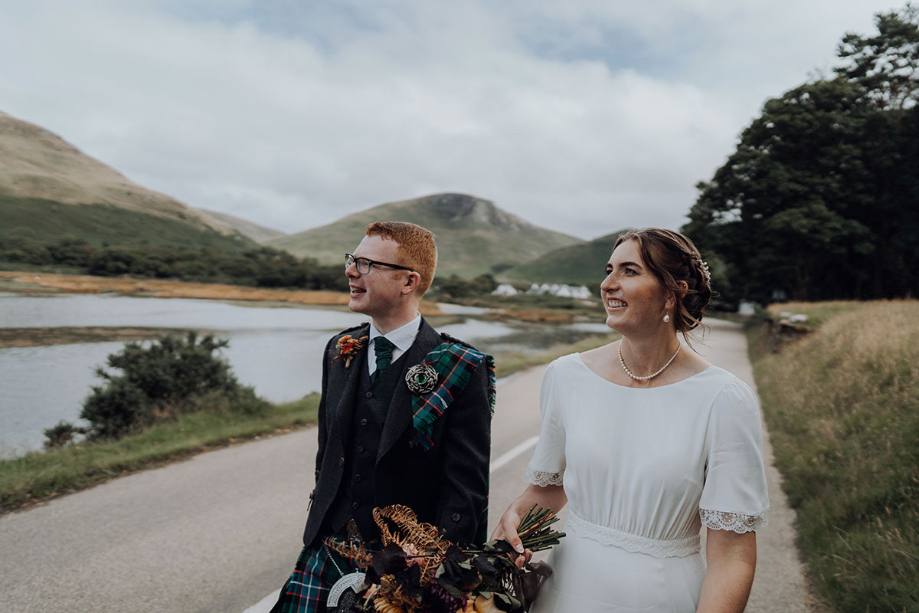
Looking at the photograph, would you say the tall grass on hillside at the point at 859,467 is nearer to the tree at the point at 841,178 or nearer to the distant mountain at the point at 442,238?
the tree at the point at 841,178

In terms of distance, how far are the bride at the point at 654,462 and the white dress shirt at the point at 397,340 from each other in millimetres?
708

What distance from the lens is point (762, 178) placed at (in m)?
34.0

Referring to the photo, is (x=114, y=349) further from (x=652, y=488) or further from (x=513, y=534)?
(x=652, y=488)

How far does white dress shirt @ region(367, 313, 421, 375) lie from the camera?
7.87ft

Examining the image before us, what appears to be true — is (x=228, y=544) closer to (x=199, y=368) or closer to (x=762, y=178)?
(x=199, y=368)

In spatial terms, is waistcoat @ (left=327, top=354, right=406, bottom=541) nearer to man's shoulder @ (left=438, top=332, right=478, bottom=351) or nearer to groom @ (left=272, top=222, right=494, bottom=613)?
groom @ (left=272, top=222, right=494, bottom=613)

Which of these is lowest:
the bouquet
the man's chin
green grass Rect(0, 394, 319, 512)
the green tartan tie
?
green grass Rect(0, 394, 319, 512)

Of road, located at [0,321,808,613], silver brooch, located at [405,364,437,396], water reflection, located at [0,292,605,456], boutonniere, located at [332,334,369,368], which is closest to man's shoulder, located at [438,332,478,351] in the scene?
silver brooch, located at [405,364,437,396]

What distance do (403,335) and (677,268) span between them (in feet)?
3.80

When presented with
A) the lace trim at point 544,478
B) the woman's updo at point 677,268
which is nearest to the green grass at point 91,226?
the lace trim at point 544,478

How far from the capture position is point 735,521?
1.59 m

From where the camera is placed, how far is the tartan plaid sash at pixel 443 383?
217cm

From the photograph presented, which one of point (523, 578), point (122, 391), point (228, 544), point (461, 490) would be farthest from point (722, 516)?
point (122, 391)

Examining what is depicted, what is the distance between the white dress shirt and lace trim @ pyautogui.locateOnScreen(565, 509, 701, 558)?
3.36 feet
